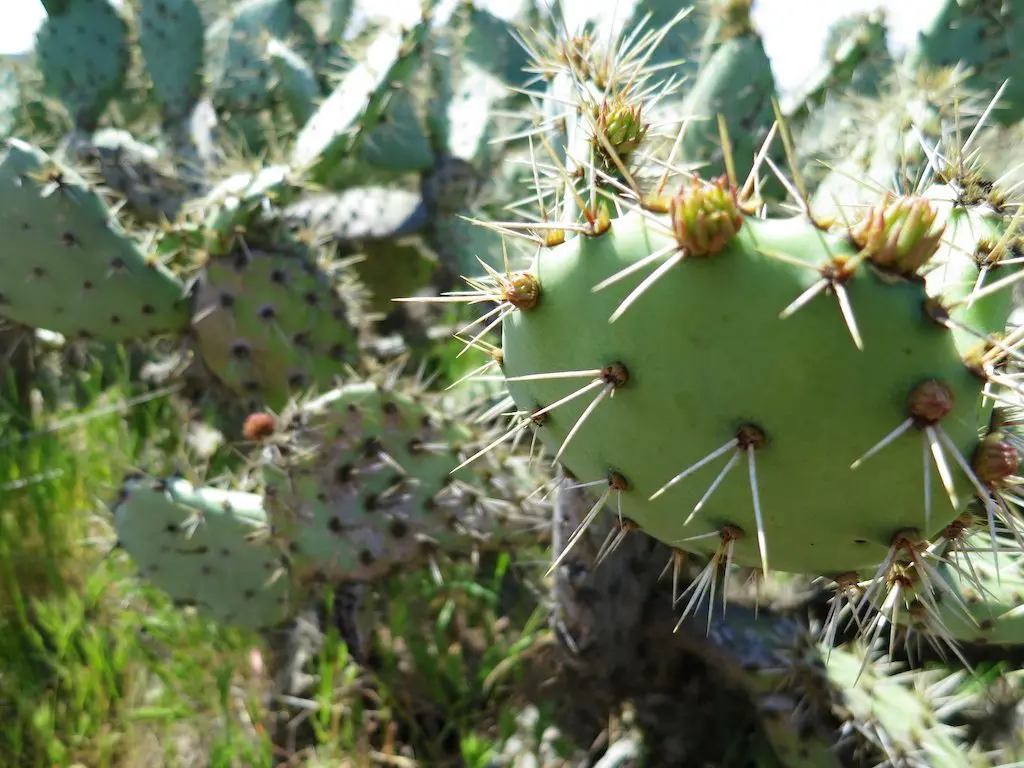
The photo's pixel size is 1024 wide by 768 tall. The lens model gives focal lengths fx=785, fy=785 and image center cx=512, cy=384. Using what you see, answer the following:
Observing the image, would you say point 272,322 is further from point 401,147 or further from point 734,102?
point 734,102

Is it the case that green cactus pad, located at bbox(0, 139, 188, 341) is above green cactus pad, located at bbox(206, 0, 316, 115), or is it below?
below

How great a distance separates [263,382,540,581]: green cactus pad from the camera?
1.40 m

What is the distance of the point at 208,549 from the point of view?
4.84ft

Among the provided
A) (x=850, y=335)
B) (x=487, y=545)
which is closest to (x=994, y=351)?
(x=850, y=335)

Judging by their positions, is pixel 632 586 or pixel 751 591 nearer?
pixel 632 586

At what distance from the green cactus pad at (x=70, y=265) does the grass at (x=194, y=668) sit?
0.34 m

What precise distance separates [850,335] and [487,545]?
40.3 inches

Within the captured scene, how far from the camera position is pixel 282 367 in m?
1.82

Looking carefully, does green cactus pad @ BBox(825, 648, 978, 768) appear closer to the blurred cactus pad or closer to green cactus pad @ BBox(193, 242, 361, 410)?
the blurred cactus pad

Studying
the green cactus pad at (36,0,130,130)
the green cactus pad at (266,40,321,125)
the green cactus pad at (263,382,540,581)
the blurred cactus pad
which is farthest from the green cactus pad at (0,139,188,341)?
the green cactus pad at (36,0,130,130)

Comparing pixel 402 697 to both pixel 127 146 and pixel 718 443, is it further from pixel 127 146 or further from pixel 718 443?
pixel 127 146

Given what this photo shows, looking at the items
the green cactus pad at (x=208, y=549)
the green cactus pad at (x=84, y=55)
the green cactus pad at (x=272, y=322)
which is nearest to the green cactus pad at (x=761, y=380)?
the green cactus pad at (x=208, y=549)

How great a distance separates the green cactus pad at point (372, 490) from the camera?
55.3 inches

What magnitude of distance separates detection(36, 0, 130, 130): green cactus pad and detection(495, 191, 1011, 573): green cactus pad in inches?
121
